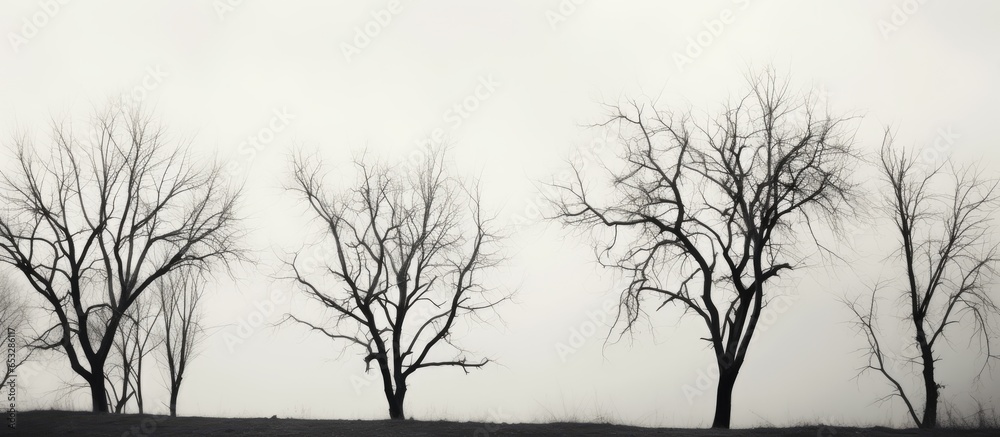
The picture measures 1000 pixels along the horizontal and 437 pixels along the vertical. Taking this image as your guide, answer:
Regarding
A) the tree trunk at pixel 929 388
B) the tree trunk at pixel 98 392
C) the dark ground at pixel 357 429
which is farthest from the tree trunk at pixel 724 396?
the tree trunk at pixel 98 392

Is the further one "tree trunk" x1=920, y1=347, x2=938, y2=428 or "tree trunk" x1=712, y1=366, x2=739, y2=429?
"tree trunk" x1=920, y1=347, x2=938, y2=428

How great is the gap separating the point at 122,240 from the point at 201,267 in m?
2.54

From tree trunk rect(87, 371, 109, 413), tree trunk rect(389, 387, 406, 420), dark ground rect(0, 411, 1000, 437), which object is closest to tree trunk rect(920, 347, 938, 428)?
dark ground rect(0, 411, 1000, 437)

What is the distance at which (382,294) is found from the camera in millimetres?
Result: 23000

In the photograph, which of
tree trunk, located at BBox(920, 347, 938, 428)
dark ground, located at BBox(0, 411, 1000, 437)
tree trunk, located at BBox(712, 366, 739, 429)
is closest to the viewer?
dark ground, located at BBox(0, 411, 1000, 437)

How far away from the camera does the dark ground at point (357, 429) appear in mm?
16828

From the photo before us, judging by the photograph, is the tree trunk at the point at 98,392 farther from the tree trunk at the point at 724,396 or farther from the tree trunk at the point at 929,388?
the tree trunk at the point at 929,388

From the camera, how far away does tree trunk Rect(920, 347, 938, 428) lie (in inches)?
842

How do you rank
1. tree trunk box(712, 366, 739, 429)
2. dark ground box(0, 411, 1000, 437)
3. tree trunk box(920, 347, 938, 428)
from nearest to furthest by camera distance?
1. dark ground box(0, 411, 1000, 437)
2. tree trunk box(712, 366, 739, 429)
3. tree trunk box(920, 347, 938, 428)

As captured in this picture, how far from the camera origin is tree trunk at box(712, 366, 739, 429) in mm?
19219

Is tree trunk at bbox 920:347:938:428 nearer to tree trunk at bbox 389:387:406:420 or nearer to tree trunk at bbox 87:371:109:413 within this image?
tree trunk at bbox 389:387:406:420

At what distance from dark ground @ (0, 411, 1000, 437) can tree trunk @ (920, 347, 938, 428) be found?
12.1 feet

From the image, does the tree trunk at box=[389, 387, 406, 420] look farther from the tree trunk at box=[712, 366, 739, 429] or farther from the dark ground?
the tree trunk at box=[712, 366, 739, 429]

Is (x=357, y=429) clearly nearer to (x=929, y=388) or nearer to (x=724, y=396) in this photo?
(x=724, y=396)
